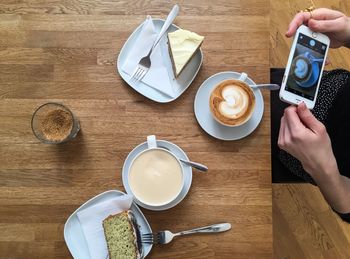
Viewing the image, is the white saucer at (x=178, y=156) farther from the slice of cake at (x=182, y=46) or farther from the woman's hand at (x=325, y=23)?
the woman's hand at (x=325, y=23)

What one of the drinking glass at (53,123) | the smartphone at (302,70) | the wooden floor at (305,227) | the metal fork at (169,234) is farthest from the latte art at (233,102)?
the wooden floor at (305,227)

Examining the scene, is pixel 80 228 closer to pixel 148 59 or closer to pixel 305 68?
pixel 148 59

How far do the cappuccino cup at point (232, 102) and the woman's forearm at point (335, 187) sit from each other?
271 mm

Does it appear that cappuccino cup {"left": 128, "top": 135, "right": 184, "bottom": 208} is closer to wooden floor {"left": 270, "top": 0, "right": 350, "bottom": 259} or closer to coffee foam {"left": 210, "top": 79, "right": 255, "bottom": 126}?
coffee foam {"left": 210, "top": 79, "right": 255, "bottom": 126}

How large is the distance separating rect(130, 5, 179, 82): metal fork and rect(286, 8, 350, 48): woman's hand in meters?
0.35

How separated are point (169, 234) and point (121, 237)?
14 cm

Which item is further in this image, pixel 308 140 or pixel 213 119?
pixel 213 119

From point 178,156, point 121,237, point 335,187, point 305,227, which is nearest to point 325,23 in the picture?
point 335,187

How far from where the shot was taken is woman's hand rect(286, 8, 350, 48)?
1.15 meters

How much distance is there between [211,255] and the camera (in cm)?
116

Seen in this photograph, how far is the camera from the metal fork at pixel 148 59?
3.96ft

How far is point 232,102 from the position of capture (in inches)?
46.0

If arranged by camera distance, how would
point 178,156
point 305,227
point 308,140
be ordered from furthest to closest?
point 305,227
point 178,156
point 308,140

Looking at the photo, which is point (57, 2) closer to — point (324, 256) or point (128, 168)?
point (128, 168)
